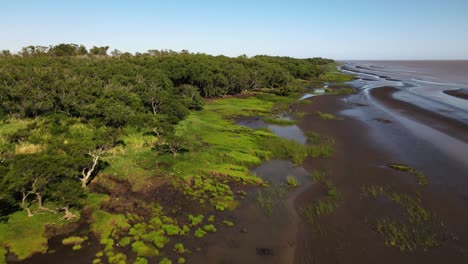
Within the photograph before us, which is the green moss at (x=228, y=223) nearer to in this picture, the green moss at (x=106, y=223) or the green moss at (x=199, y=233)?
the green moss at (x=199, y=233)

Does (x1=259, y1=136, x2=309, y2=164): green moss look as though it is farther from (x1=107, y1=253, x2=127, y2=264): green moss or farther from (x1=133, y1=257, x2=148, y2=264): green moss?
(x1=107, y1=253, x2=127, y2=264): green moss

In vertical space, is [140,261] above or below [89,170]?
below

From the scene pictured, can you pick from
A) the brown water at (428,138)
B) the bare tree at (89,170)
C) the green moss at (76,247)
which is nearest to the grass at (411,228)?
the brown water at (428,138)

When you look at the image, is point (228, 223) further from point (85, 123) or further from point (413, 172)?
point (85, 123)

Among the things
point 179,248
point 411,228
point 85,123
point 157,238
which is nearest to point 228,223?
point 179,248

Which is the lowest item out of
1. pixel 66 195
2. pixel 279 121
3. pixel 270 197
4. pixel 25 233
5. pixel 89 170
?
pixel 270 197

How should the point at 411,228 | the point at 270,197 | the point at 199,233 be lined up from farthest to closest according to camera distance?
1. the point at 270,197
2. the point at 411,228
3. the point at 199,233
